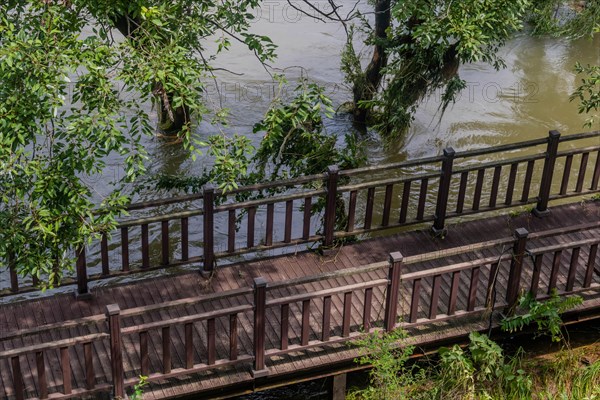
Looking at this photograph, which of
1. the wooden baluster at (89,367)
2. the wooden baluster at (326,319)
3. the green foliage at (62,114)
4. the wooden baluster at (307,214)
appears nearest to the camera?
the green foliage at (62,114)

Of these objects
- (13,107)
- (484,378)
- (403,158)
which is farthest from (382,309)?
(403,158)

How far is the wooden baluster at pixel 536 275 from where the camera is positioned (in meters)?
8.14

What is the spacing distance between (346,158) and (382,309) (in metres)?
2.41

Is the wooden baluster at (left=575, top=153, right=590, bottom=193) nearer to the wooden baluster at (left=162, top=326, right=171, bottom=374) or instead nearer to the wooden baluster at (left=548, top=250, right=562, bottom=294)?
the wooden baluster at (left=548, top=250, right=562, bottom=294)

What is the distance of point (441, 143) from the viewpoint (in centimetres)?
1633

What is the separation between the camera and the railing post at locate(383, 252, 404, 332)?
300 inches

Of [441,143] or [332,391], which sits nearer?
[332,391]

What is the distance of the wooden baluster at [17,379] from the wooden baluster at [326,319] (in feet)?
8.29

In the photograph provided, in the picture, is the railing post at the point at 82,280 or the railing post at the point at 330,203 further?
the railing post at the point at 330,203

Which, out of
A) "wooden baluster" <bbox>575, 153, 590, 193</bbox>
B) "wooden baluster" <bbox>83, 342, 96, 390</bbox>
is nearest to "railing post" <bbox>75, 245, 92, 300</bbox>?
"wooden baluster" <bbox>83, 342, 96, 390</bbox>

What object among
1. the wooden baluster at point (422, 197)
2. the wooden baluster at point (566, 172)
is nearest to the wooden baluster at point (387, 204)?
the wooden baluster at point (422, 197)

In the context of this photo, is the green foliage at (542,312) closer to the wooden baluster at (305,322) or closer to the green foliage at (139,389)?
the wooden baluster at (305,322)

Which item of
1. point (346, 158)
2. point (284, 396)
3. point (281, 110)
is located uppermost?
point (281, 110)

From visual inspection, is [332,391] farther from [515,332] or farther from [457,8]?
[457,8]
